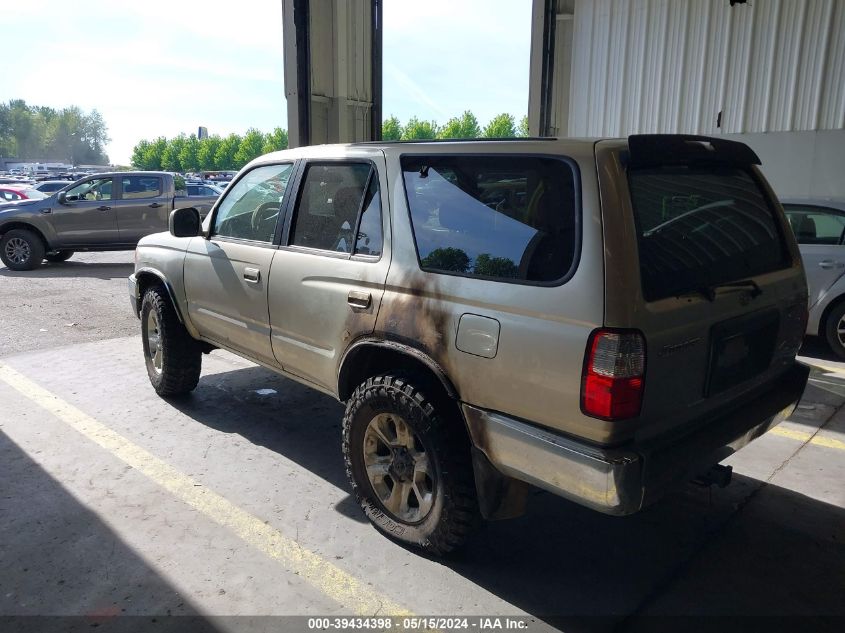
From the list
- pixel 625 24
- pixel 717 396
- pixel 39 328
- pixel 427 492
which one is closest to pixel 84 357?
pixel 39 328

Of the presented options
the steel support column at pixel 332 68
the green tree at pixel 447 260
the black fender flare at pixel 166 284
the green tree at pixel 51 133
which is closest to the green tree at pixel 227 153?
the green tree at pixel 51 133

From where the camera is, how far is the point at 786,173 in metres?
10.3

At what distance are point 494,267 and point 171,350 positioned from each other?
3.16 meters

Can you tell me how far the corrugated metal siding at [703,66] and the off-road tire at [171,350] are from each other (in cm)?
891

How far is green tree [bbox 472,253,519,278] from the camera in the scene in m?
2.52

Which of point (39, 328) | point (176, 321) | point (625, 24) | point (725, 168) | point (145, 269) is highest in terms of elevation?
point (625, 24)

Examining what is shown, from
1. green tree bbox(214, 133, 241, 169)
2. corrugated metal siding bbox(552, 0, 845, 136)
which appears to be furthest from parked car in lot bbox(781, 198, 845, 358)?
green tree bbox(214, 133, 241, 169)

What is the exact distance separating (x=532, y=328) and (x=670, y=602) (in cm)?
133

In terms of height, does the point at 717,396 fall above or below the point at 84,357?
above

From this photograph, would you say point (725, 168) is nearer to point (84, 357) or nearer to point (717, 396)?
point (717, 396)

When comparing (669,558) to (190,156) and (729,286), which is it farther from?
(190,156)

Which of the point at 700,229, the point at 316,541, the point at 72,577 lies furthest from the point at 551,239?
the point at 72,577

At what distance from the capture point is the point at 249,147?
370 feet

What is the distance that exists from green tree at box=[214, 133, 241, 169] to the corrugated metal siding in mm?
113603
